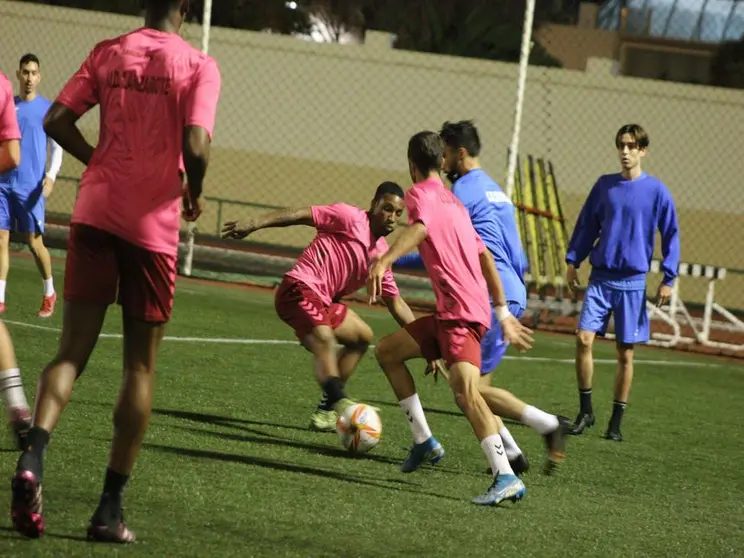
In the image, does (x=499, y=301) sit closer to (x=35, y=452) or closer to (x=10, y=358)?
(x=10, y=358)

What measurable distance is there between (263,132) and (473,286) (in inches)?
912

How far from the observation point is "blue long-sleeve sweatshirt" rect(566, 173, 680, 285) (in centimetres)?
1032

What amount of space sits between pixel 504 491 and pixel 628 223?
395 centimetres

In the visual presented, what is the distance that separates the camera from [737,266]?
28.7m

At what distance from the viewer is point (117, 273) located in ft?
17.4

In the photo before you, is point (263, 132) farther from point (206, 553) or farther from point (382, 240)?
point (206, 553)

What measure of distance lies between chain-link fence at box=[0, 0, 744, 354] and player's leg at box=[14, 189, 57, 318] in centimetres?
1450

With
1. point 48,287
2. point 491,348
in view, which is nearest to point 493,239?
point 491,348

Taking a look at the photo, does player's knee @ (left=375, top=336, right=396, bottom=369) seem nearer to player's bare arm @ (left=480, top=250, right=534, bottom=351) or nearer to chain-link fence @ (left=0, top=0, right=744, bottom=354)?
player's bare arm @ (left=480, top=250, right=534, bottom=351)

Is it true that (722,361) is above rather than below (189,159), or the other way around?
below

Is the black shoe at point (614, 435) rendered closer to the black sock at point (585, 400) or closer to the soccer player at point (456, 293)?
the black sock at point (585, 400)

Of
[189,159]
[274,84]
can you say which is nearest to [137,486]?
[189,159]

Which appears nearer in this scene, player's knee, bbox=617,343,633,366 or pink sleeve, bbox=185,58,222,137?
pink sleeve, bbox=185,58,222,137

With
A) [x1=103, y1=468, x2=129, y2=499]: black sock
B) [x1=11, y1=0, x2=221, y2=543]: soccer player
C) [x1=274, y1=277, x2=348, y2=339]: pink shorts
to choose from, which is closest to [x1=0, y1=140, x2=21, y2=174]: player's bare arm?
[x1=11, y1=0, x2=221, y2=543]: soccer player
